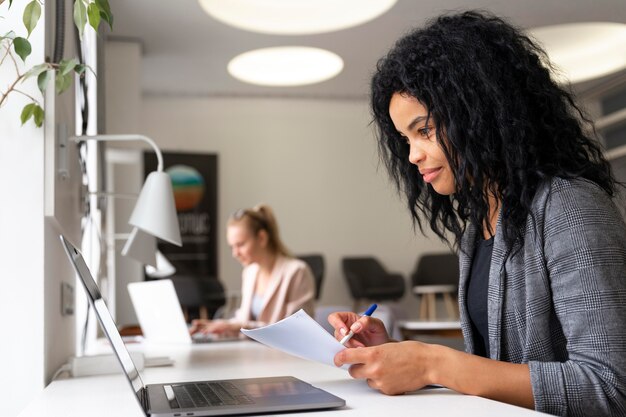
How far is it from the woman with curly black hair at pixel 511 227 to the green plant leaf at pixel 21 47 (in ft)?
2.56

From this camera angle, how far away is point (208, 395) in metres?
1.32

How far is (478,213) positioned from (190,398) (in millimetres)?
726

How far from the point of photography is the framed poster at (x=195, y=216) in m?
8.58

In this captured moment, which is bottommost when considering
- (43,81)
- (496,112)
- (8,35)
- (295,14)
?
(496,112)

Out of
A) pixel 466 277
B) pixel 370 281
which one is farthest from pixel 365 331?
pixel 370 281

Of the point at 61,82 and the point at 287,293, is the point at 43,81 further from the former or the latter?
the point at 287,293

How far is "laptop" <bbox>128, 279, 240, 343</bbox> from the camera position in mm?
3180

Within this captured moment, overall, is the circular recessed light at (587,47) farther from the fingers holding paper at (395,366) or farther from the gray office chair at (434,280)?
the fingers holding paper at (395,366)

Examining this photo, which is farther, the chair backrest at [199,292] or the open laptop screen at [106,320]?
the chair backrest at [199,292]

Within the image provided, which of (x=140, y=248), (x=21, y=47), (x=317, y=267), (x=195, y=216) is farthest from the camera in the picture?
(x=317, y=267)

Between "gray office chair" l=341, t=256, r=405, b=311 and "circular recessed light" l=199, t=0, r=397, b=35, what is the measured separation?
3716 mm

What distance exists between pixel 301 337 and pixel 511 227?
46cm

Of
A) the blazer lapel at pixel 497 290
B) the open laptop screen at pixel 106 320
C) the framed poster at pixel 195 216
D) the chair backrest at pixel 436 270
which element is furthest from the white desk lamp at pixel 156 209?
the chair backrest at pixel 436 270

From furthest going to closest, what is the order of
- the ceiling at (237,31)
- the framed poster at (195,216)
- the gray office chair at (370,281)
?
the gray office chair at (370,281), the framed poster at (195,216), the ceiling at (237,31)
